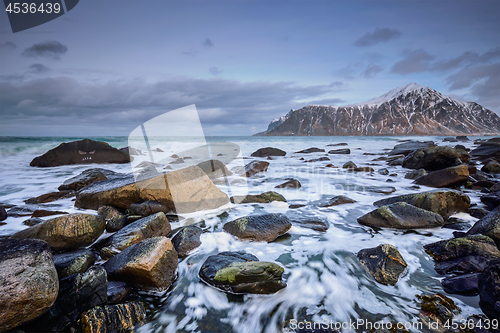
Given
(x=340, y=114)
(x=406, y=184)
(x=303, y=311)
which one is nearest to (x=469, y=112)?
(x=340, y=114)

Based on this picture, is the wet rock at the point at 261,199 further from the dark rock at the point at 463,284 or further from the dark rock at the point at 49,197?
the dark rock at the point at 49,197

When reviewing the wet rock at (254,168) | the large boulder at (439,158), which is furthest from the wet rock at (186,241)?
the large boulder at (439,158)

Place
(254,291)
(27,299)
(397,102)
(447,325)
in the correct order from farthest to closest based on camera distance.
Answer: (397,102)
(254,291)
(447,325)
(27,299)

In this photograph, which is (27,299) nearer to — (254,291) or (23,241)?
(23,241)

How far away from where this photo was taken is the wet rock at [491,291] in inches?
73.3

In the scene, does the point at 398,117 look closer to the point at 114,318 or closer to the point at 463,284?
the point at 463,284

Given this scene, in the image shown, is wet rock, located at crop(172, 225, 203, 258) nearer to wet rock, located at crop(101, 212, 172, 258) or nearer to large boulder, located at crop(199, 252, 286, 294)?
wet rock, located at crop(101, 212, 172, 258)

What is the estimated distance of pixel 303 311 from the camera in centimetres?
213

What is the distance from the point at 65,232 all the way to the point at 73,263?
0.81 m

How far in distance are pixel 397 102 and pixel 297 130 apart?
166ft

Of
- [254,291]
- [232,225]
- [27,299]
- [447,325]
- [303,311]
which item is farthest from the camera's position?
[232,225]

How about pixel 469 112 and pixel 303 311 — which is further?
pixel 469 112

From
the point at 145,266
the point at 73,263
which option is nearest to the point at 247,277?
the point at 145,266

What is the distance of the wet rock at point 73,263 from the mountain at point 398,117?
338 ft
